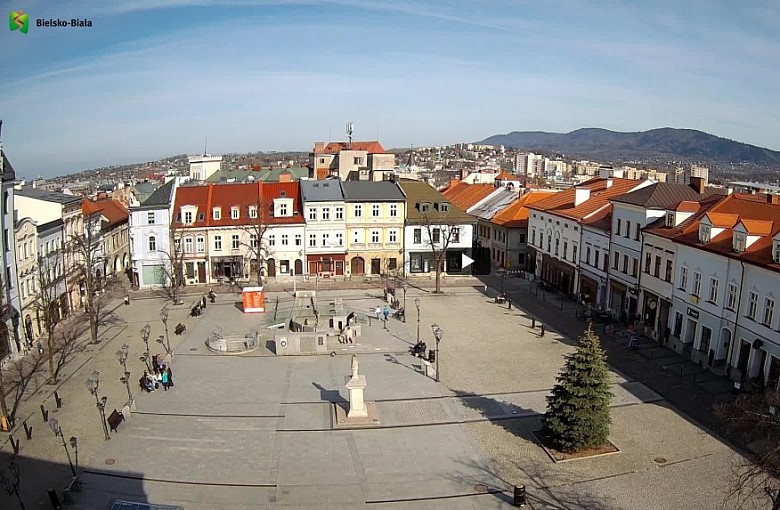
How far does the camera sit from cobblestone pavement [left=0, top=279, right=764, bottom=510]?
704 inches

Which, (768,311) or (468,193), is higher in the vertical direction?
(468,193)

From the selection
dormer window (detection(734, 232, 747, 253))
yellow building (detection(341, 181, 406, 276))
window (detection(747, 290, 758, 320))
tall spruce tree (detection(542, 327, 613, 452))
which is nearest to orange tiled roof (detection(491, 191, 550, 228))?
yellow building (detection(341, 181, 406, 276))

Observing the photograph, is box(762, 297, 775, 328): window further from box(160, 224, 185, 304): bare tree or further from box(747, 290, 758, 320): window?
box(160, 224, 185, 304): bare tree

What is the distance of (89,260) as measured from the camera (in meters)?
35.2

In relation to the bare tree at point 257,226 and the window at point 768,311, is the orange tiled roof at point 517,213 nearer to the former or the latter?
the bare tree at point 257,226

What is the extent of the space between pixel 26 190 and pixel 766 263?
44361 millimetres

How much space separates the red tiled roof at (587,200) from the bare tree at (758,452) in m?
24.2

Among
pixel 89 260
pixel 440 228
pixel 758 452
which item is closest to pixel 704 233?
pixel 758 452

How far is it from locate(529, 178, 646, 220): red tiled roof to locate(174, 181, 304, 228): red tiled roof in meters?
20.5

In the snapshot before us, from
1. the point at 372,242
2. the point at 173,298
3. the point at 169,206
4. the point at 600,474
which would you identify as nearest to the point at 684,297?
the point at 600,474

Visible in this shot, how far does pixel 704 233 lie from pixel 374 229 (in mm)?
26660

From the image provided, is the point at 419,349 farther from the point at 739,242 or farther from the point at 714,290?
the point at 739,242

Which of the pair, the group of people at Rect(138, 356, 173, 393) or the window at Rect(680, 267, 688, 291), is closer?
the group of people at Rect(138, 356, 173, 393)

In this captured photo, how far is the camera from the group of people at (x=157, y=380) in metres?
25.9
